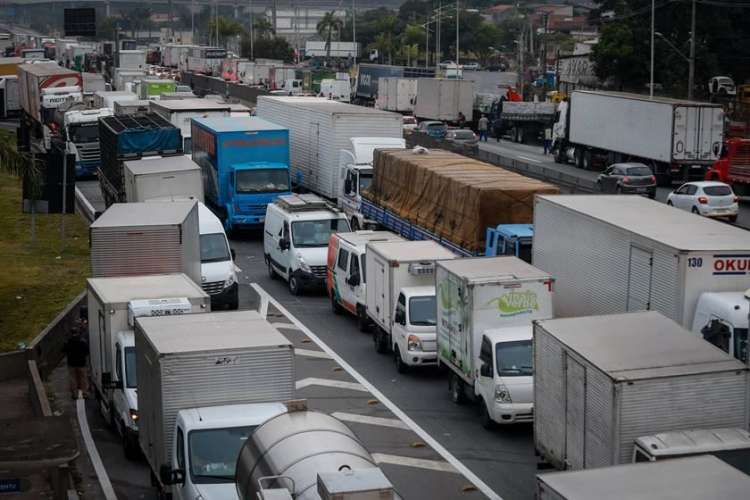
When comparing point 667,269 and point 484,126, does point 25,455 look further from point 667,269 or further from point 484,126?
point 484,126

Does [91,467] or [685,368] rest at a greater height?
[685,368]

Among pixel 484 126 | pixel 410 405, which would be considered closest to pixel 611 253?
pixel 410 405

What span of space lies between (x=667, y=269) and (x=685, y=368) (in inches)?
190

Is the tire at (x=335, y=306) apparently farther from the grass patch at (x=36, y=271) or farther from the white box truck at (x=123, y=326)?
the white box truck at (x=123, y=326)

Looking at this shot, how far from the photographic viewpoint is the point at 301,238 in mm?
32344

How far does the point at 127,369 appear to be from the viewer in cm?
2017

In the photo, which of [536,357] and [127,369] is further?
[127,369]

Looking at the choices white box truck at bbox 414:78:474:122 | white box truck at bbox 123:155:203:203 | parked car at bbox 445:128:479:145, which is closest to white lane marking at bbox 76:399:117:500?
white box truck at bbox 123:155:203:203

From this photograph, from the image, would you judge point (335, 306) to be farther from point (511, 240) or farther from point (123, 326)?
point (123, 326)

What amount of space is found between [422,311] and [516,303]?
3.39 meters

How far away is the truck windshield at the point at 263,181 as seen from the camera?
39.1 metres

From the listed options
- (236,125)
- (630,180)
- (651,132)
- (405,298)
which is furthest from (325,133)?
(405,298)

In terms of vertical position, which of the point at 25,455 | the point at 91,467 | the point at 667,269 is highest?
the point at 667,269

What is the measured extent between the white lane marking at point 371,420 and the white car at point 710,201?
22.5 metres
